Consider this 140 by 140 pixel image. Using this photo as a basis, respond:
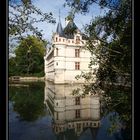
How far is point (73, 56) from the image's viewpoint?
1710 millimetres

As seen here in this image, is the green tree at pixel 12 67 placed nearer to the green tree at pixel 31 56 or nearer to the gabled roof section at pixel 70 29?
the green tree at pixel 31 56

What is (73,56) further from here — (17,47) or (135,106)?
(135,106)

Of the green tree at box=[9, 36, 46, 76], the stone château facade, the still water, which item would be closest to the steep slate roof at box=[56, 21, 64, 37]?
the stone château facade

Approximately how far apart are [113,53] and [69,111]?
0.45 meters

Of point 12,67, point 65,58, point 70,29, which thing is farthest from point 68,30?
point 12,67

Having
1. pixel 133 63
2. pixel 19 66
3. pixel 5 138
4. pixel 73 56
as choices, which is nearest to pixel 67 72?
pixel 73 56

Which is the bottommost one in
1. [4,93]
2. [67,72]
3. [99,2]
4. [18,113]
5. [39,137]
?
[39,137]

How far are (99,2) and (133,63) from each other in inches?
16.8

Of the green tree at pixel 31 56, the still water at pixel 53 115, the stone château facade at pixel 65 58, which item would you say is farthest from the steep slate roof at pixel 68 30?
the still water at pixel 53 115

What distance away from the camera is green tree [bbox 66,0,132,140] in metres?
1.68

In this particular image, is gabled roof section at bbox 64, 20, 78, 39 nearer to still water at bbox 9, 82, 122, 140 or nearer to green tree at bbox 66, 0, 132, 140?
green tree at bbox 66, 0, 132, 140

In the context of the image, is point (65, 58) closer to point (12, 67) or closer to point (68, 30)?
point (68, 30)

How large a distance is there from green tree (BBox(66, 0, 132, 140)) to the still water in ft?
0.28

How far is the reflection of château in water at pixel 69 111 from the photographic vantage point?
1639mm
